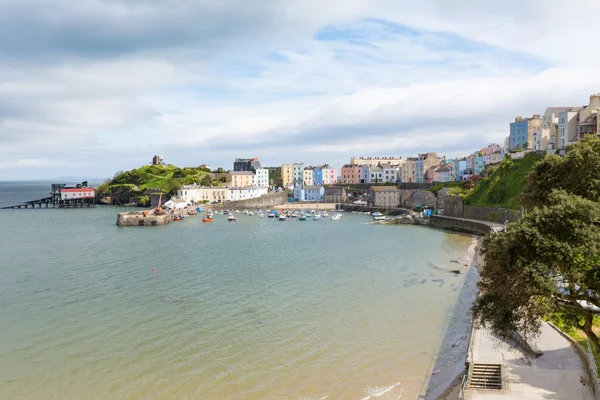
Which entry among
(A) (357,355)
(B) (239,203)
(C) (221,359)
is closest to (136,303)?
(C) (221,359)

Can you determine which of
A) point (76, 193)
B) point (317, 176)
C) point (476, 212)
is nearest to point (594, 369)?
point (476, 212)

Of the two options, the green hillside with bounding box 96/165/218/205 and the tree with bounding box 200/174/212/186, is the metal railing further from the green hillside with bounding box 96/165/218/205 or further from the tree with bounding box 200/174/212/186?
the tree with bounding box 200/174/212/186

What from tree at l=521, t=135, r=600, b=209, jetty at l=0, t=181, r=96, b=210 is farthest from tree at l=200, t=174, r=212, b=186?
tree at l=521, t=135, r=600, b=209

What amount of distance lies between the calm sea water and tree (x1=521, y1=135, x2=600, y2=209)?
7.58 m

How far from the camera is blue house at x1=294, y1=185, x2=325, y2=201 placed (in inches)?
4865

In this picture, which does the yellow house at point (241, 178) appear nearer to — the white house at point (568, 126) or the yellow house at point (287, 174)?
the yellow house at point (287, 174)

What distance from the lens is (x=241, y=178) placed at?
14212 centimetres

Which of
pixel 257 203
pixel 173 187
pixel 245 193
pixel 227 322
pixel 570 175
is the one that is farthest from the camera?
pixel 245 193

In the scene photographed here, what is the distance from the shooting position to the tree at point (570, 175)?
85.1ft

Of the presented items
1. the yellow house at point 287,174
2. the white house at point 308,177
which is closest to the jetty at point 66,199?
the yellow house at point 287,174

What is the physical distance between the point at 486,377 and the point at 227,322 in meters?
12.8

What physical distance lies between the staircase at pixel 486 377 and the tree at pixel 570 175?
1189 cm

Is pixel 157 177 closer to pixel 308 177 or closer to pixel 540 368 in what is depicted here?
pixel 308 177

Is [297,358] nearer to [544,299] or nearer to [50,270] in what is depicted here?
[544,299]
